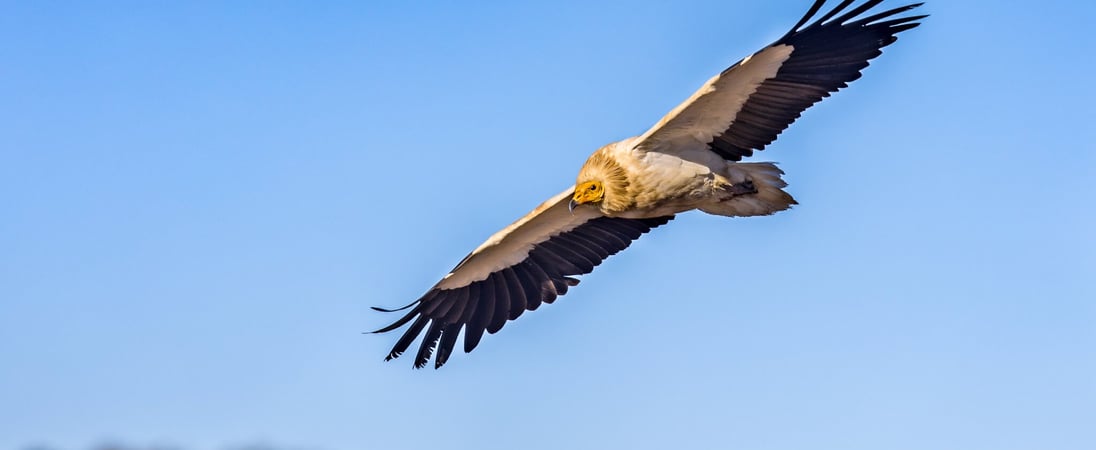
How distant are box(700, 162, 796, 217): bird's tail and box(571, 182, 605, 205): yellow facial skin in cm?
91

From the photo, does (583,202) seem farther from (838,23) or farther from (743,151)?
(838,23)

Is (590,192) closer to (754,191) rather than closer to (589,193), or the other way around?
(589,193)

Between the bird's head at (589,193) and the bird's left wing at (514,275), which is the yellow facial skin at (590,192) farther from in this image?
the bird's left wing at (514,275)

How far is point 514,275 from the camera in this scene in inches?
569

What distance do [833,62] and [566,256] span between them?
11.2 feet

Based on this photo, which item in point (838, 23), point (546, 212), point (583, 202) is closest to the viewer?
point (838, 23)

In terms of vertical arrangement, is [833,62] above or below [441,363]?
above

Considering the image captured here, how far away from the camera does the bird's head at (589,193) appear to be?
12.7 metres

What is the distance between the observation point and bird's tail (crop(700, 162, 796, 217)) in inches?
497

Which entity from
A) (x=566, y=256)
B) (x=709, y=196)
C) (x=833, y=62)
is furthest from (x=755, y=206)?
(x=566, y=256)

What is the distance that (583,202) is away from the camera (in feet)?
42.1

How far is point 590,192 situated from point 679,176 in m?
0.74

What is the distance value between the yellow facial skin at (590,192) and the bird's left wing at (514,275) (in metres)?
1.33

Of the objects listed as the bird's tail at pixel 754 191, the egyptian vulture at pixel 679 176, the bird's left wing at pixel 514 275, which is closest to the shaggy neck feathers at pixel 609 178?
the egyptian vulture at pixel 679 176
